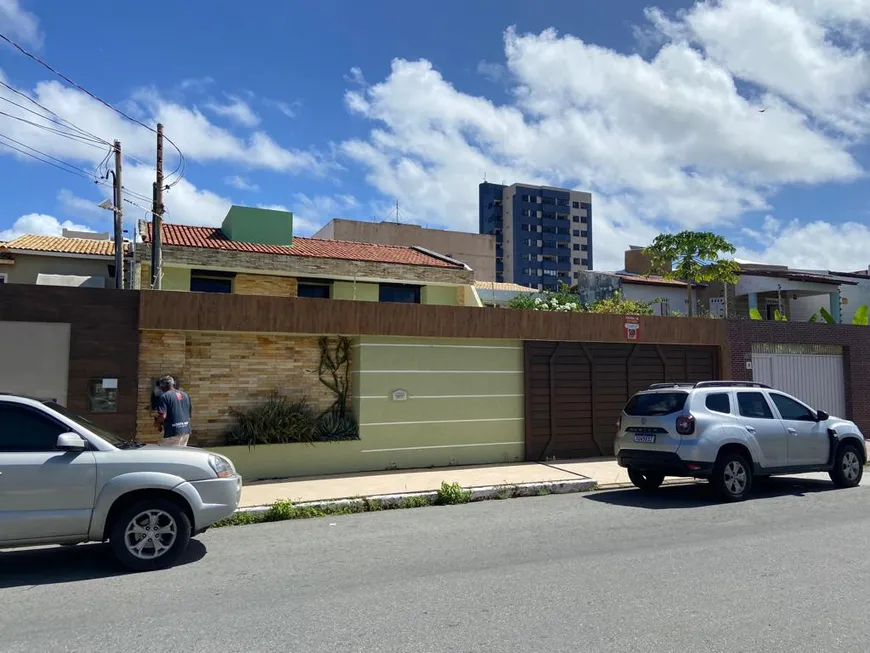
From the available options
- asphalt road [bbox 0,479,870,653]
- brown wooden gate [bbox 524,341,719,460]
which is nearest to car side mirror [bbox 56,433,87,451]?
asphalt road [bbox 0,479,870,653]

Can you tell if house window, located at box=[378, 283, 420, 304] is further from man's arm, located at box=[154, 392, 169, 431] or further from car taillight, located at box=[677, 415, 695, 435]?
car taillight, located at box=[677, 415, 695, 435]

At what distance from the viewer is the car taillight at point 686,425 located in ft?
31.0

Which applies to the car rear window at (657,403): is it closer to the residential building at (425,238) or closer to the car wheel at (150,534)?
the car wheel at (150,534)

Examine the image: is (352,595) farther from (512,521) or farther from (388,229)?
(388,229)

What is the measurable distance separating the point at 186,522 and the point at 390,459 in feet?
20.3

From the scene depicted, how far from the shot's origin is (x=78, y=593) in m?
5.66

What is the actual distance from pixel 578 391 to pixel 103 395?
8.93m

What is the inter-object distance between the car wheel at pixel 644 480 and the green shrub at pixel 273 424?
5437 mm

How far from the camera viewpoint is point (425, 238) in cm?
5259

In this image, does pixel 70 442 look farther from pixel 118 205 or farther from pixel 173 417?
pixel 118 205

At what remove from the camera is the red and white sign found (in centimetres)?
1443

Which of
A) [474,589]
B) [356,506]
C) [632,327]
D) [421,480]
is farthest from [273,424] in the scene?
[632,327]

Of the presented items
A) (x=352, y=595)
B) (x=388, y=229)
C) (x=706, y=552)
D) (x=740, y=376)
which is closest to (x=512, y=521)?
(x=706, y=552)

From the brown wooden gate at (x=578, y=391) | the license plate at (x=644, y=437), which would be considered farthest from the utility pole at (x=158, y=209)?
the license plate at (x=644, y=437)
